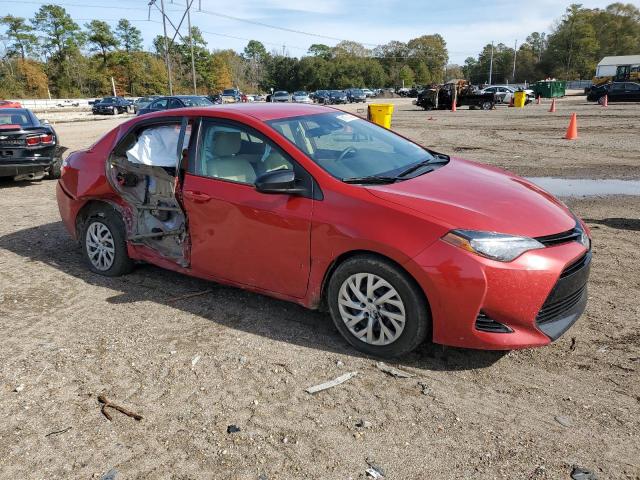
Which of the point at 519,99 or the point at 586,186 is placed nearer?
the point at 586,186

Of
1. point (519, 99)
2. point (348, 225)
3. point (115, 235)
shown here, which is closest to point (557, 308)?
point (348, 225)

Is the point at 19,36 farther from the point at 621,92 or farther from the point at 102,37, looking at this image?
the point at 621,92

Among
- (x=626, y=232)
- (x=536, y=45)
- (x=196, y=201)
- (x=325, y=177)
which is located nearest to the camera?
(x=325, y=177)

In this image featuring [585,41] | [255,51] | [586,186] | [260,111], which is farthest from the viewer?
[255,51]

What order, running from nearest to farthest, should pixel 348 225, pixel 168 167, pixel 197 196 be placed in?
pixel 348 225 < pixel 197 196 < pixel 168 167

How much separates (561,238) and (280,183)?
6.23 ft

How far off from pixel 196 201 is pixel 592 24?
127520 mm

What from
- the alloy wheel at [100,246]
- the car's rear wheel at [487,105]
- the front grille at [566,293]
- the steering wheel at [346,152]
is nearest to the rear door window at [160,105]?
the alloy wheel at [100,246]

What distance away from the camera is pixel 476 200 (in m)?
3.47

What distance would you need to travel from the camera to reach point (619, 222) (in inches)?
260

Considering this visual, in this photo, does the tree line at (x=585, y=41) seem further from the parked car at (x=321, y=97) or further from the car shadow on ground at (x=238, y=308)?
the car shadow on ground at (x=238, y=308)

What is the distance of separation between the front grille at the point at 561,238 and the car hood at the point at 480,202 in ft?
0.10

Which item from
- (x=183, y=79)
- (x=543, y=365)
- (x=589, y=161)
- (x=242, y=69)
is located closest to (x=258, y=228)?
(x=543, y=365)

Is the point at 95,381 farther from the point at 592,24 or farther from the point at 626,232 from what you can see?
the point at 592,24
